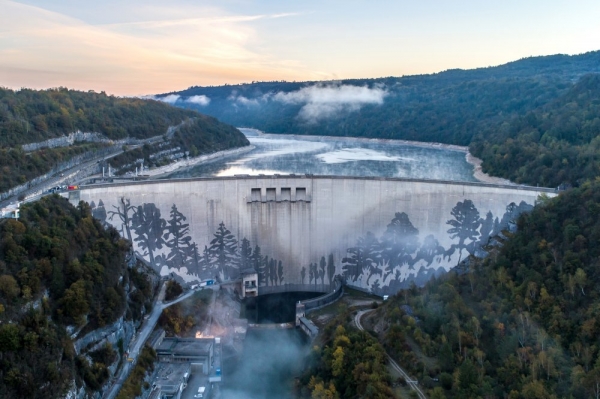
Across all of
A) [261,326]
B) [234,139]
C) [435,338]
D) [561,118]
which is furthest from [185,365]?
[234,139]

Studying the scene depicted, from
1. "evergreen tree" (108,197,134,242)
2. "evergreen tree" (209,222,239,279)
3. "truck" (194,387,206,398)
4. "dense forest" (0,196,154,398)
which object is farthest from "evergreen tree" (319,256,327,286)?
"truck" (194,387,206,398)

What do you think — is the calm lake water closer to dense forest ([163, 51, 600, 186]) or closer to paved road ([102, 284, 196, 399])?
dense forest ([163, 51, 600, 186])

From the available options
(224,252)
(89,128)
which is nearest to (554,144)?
(224,252)

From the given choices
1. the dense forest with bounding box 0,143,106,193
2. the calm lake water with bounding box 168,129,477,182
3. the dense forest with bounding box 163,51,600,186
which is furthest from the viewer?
the calm lake water with bounding box 168,129,477,182

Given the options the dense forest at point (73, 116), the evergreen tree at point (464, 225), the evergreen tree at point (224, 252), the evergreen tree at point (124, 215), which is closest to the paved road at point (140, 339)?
the evergreen tree at point (224, 252)

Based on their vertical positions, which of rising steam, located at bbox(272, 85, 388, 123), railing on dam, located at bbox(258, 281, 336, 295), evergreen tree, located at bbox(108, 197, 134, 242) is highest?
rising steam, located at bbox(272, 85, 388, 123)

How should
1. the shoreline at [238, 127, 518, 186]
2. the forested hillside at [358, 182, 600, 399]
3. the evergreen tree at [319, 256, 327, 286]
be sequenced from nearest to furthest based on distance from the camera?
the forested hillside at [358, 182, 600, 399] → the evergreen tree at [319, 256, 327, 286] → the shoreline at [238, 127, 518, 186]
